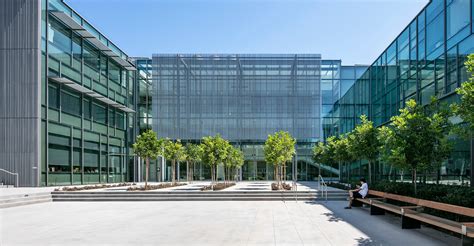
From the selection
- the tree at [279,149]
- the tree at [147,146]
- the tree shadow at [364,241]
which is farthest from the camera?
the tree at [147,146]

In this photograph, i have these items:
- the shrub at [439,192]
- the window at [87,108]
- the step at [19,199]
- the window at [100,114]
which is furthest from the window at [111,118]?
the shrub at [439,192]

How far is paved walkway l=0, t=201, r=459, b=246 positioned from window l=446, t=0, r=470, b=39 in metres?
10.0

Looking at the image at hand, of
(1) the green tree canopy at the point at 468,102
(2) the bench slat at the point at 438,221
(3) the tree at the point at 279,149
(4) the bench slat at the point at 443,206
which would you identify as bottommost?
(2) the bench slat at the point at 438,221

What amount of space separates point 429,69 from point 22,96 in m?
27.8

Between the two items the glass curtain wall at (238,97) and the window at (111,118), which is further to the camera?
the glass curtain wall at (238,97)

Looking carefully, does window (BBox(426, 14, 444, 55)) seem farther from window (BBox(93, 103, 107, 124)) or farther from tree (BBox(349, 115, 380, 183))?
window (BBox(93, 103, 107, 124))

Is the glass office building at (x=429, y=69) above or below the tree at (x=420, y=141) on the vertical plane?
above

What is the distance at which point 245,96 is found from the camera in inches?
2029

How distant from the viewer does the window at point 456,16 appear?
18547 millimetres

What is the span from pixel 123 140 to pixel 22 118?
17125 mm

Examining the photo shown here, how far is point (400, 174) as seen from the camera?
24.7m

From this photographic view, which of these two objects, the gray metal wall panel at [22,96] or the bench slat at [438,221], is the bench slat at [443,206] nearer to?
the bench slat at [438,221]

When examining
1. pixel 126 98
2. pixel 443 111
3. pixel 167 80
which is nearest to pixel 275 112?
pixel 167 80

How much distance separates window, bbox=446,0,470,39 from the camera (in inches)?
730
